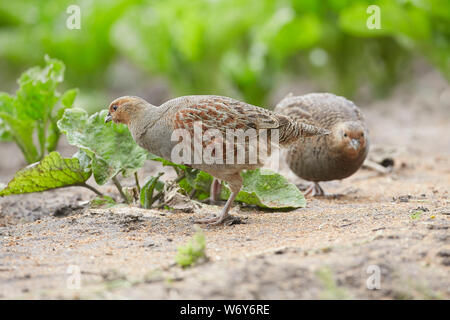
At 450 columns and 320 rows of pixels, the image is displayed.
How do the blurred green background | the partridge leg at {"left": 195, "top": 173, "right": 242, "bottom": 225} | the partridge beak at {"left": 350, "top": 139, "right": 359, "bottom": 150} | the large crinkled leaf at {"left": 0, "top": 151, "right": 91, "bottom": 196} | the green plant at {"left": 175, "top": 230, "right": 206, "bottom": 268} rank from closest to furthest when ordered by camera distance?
the green plant at {"left": 175, "top": 230, "right": 206, "bottom": 268}, the partridge leg at {"left": 195, "top": 173, "right": 242, "bottom": 225}, the large crinkled leaf at {"left": 0, "top": 151, "right": 91, "bottom": 196}, the partridge beak at {"left": 350, "top": 139, "right": 359, "bottom": 150}, the blurred green background

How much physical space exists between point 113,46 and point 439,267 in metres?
9.27

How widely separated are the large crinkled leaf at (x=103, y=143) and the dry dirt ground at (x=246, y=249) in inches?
13.7

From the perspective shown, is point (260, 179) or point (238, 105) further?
point (260, 179)

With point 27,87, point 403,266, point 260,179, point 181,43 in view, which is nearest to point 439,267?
point 403,266

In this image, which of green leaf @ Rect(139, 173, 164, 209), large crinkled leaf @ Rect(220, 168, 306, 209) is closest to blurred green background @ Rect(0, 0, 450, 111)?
large crinkled leaf @ Rect(220, 168, 306, 209)

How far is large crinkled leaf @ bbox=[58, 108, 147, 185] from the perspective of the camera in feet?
15.0

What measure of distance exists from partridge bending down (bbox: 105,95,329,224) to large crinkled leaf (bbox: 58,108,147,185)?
1.13 feet

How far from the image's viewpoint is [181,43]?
9469 mm

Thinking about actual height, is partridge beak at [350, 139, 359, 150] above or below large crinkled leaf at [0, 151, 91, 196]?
above

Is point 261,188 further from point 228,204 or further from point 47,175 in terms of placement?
point 47,175

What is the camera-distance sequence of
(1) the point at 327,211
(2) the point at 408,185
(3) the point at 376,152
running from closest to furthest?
(1) the point at 327,211
(2) the point at 408,185
(3) the point at 376,152

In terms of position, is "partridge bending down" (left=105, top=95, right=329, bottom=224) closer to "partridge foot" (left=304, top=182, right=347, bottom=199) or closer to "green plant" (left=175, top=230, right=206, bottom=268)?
"green plant" (left=175, top=230, right=206, bottom=268)

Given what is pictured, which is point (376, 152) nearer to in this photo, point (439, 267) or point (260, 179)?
point (260, 179)

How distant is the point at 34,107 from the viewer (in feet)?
17.2
